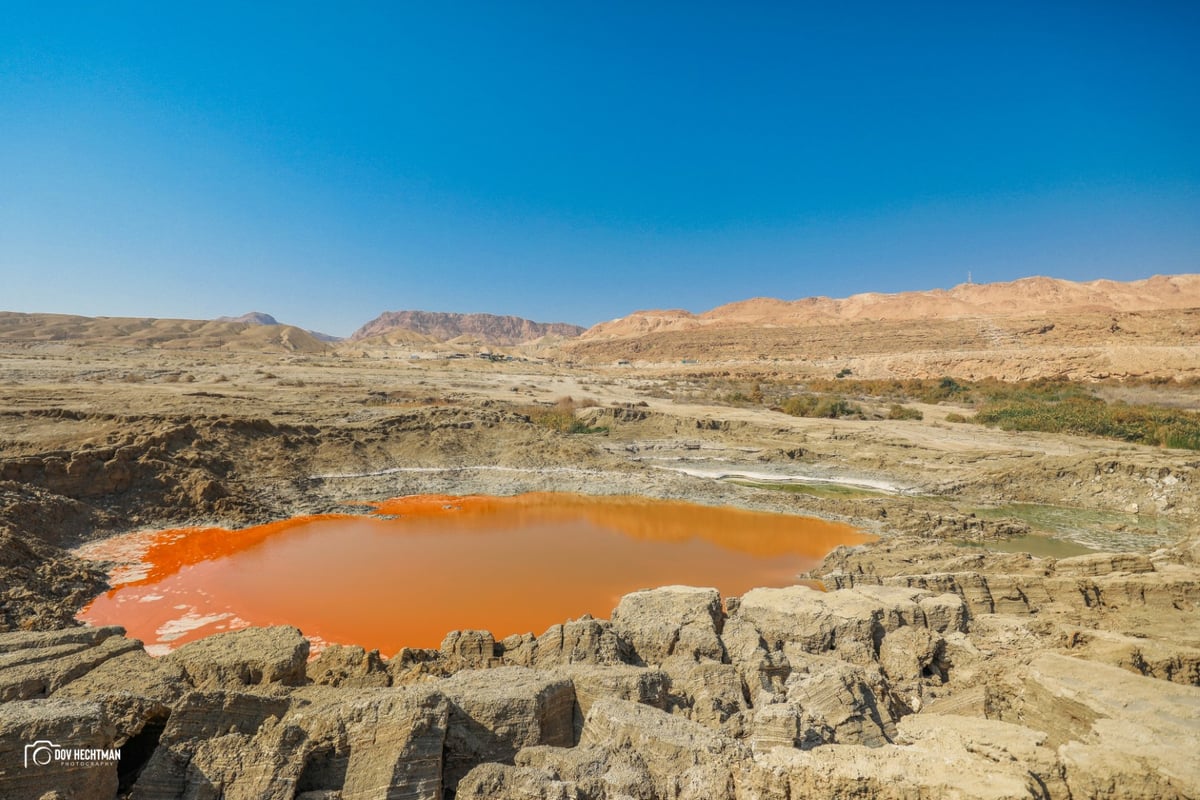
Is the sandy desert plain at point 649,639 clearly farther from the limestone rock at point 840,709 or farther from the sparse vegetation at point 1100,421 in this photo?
the sparse vegetation at point 1100,421

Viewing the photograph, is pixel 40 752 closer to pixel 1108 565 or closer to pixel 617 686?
pixel 617 686

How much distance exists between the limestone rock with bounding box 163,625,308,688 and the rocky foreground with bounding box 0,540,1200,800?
0.02 metres

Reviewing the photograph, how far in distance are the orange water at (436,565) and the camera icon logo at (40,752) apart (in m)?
4.89

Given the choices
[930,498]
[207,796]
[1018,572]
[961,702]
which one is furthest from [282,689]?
[930,498]

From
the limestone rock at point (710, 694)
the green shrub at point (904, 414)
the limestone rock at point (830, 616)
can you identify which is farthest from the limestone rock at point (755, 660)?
the green shrub at point (904, 414)

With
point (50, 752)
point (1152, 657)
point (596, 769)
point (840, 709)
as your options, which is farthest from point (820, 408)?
point (50, 752)

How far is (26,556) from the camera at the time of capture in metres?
8.91

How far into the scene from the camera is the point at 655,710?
4348 millimetres

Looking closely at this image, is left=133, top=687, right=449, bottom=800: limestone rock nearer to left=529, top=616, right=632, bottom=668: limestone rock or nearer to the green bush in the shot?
left=529, top=616, right=632, bottom=668: limestone rock

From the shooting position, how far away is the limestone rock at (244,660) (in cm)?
504

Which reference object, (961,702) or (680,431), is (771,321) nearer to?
(680,431)

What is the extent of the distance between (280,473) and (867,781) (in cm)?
1688

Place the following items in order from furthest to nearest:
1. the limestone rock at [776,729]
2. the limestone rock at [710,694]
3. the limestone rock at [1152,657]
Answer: the limestone rock at [1152,657] < the limestone rock at [710,694] < the limestone rock at [776,729]

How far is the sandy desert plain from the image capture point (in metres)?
3.42
